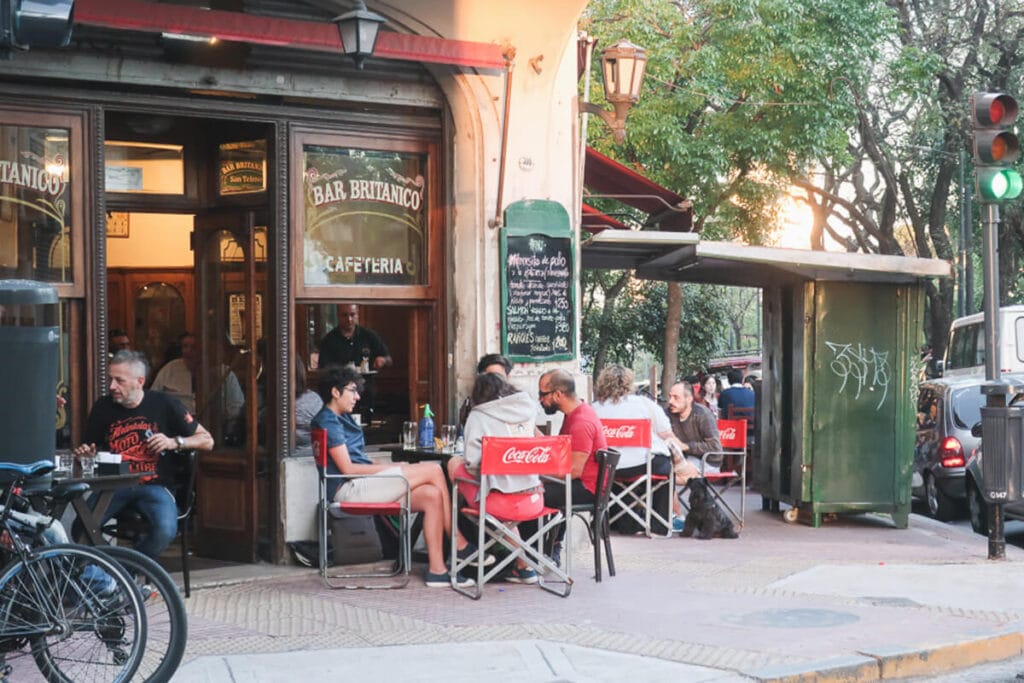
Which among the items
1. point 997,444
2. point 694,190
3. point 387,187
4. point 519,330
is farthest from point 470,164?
point 694,190

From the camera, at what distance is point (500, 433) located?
8.90 m

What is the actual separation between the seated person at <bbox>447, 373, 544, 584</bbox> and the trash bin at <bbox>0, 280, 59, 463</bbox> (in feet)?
9.28

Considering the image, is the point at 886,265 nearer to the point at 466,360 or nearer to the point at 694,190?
the point at 466,360

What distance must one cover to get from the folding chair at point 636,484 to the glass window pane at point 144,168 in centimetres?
384

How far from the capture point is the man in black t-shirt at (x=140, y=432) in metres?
8.25

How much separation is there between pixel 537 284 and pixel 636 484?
202cm

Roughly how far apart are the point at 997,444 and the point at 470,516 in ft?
13.8

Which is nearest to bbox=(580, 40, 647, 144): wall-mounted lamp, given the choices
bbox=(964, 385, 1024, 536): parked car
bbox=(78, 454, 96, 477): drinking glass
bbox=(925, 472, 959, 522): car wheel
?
bbox=(964, 385, 1024, 536): parked car

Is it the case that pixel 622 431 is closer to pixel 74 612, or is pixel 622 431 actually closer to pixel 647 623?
pixel 647 623

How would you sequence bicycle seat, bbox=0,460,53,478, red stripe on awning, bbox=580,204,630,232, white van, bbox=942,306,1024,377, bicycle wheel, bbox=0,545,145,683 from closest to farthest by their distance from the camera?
bicycle wheel, bbox=0,545,145,683 < bicycle seat, bbox=0,460,53,478 < red stripe on awning, bbox=580,204,630,232 < white van, bbox=942,306,1024,377

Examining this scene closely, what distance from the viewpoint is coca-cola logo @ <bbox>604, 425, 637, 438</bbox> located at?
37.7 feet

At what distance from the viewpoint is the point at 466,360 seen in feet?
34.7

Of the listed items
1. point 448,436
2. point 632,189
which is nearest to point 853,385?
point 632,189

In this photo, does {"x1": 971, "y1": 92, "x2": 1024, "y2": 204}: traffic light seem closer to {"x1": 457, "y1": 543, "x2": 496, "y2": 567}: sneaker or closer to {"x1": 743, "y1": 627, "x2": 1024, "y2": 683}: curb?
{"x1": 743, "y1": 627, "x2": 1024, "y2": 683}: curb
